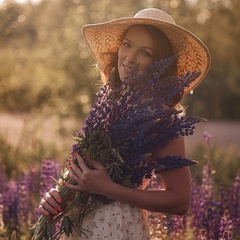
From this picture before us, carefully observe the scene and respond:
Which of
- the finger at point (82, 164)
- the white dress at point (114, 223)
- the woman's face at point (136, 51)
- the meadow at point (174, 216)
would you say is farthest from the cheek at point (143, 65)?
the meadow at point (174, 216)

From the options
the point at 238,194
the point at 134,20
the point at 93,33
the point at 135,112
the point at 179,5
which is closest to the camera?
the point at 135,112

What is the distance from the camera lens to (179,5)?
9.16 m

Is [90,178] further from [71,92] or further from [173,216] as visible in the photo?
[71,92]

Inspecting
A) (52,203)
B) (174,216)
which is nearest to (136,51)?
(52,203)

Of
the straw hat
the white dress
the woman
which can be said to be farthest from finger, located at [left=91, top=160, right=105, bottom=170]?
the straw hat

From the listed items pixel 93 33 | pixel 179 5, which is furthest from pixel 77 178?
pixel 179 5

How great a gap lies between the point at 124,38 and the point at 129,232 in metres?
1.01

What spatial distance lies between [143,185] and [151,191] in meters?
0.26

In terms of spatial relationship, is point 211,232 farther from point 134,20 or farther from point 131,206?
point 134,20

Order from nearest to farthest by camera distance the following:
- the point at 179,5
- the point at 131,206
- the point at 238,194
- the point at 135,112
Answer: the point at 135,112 → the point at 131,206 → the point at 238,194 → the point at 179,5

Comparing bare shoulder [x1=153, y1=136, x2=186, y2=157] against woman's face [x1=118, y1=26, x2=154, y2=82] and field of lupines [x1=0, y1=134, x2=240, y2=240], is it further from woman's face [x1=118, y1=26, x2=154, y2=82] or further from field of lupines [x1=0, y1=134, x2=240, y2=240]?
field of lupines [x1=0, y1=134, x2=240, y2=240]

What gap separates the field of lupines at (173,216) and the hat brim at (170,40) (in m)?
0.88

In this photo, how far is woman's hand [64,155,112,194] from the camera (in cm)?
270

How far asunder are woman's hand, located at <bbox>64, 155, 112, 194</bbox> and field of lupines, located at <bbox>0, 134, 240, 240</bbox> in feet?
3.25
